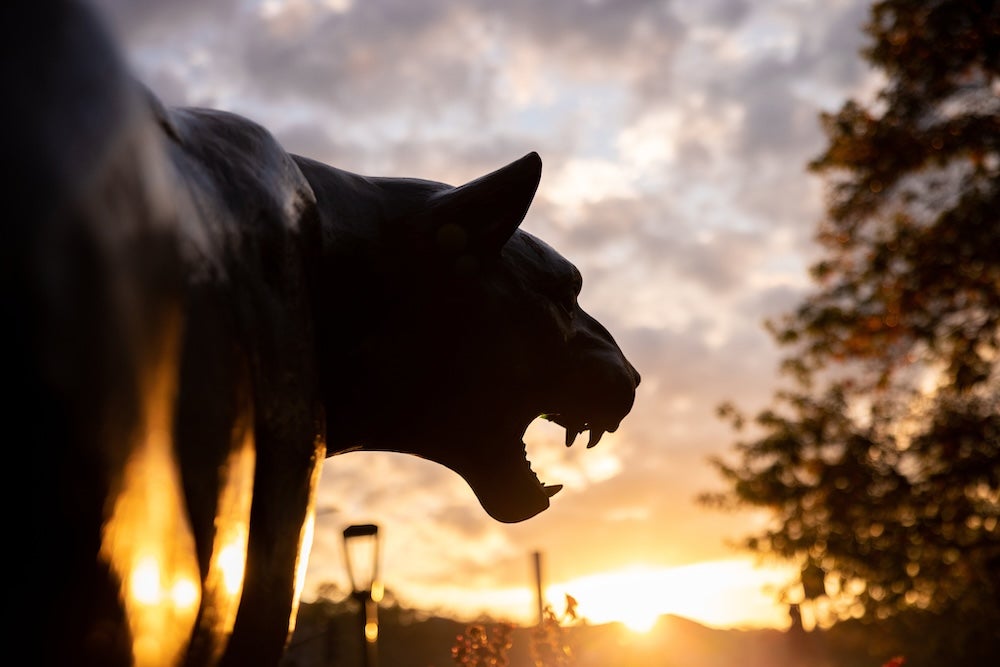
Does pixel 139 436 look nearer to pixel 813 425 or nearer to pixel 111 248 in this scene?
pixel 111 248

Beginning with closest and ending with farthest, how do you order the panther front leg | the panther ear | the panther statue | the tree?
the panther statue, the panther front leg, the panther ear, the tree

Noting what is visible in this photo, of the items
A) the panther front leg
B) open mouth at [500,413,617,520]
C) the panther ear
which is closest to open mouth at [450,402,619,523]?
open mouth at [500,413,617,520]

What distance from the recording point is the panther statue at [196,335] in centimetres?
93

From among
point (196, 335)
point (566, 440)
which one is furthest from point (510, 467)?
point (196, 335)

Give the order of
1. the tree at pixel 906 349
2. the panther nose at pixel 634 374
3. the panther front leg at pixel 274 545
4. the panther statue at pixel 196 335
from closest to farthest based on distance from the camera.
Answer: the panther statue at pixel 196 335 < the panther front leg at pixel 274 545 < the panther nose at pixel 634 374 < the tree at pixel 906 349

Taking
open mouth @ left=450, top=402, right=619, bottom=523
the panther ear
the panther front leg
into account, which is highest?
the panther ear

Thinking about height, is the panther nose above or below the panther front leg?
above

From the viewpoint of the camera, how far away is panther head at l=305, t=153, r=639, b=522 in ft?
7.27

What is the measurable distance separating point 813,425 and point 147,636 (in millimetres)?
13007

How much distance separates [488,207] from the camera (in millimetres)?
2221

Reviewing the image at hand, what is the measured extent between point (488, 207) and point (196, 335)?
1089 millimetres

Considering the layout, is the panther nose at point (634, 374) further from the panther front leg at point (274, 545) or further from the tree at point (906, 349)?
the tree at point (906, 349)

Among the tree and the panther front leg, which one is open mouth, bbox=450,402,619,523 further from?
the tree

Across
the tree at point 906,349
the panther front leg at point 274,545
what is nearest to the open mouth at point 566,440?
the panther front leg at point 274,545
